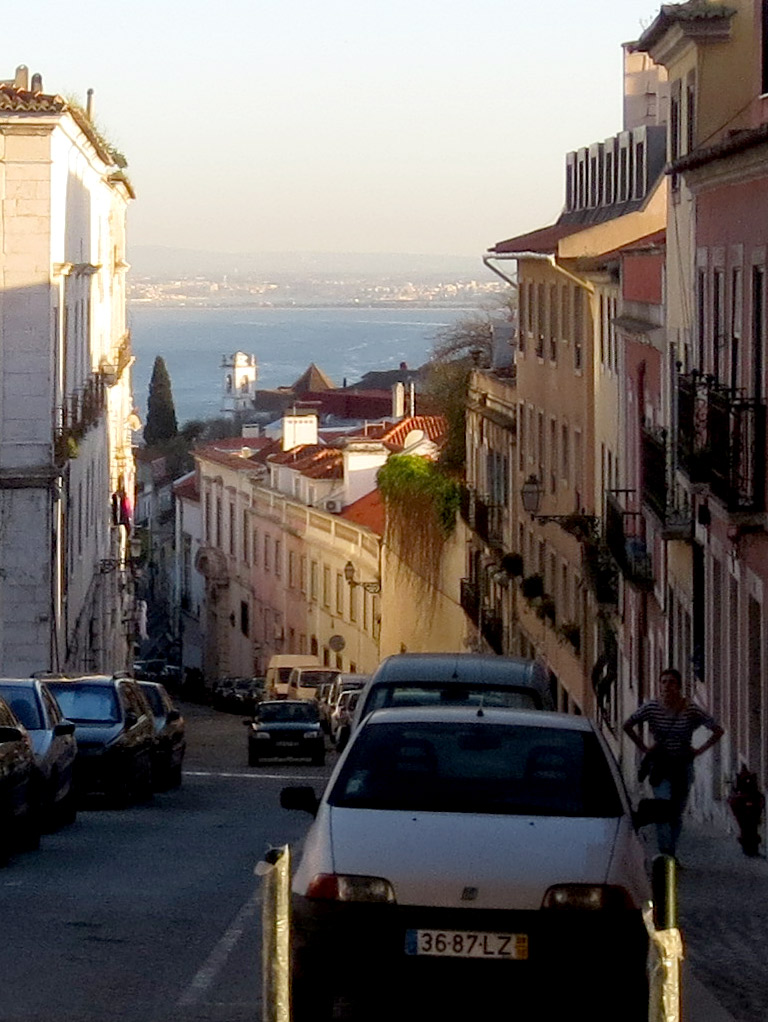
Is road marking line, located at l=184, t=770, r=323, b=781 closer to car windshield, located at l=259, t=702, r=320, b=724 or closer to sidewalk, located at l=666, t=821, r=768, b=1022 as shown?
car windshield, located at l=259, t=702, r=320, b=724

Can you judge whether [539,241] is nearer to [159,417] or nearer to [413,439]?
[413,439]

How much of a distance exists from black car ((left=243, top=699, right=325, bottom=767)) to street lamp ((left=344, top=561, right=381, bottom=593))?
21.5 metres

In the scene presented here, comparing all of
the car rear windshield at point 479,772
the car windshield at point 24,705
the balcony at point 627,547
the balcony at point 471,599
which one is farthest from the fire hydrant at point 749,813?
the balcony at point 471,599

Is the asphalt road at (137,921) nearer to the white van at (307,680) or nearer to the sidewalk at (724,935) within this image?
the sidewalk at (724,935)

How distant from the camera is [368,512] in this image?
68.2 metres

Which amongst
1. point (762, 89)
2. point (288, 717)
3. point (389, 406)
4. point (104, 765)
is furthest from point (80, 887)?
point (389, 406)

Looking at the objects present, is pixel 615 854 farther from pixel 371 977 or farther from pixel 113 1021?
pixel 113 1021

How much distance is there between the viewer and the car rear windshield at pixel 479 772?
32.0 ft

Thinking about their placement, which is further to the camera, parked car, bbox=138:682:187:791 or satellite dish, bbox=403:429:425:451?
satellite dish, bbox=403:429:425:451

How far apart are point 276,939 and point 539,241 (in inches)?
1628

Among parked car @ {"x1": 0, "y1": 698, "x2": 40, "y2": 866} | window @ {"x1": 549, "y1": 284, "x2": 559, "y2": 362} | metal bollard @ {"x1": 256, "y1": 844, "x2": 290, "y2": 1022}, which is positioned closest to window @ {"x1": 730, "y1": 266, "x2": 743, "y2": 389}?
parked car @ {"x1": 0, "y1": 698, "x2": 40, "y2": 866}

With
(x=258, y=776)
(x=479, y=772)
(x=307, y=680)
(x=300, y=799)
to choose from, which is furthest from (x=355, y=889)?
(x=307, y=680)

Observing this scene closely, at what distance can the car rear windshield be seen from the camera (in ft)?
32.0

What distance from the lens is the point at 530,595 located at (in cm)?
4728
